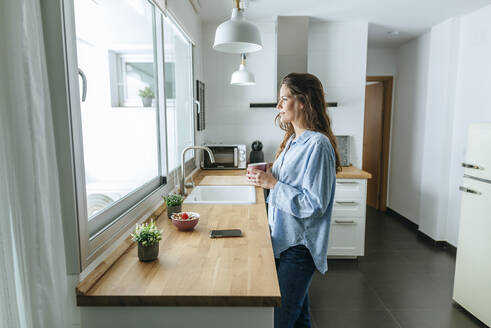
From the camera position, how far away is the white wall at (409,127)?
4.28 m

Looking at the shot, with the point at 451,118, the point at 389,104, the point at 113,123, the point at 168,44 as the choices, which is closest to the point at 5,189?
the point at 113,123

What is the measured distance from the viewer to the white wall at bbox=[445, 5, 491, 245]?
321 centimetres

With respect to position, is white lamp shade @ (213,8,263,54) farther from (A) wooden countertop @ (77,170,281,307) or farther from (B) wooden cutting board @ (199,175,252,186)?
(B) wooden cutting board @ (199,175,252,186)

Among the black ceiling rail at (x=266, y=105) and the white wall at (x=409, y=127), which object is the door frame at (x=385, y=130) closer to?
the white wall at (x=409, y=127)

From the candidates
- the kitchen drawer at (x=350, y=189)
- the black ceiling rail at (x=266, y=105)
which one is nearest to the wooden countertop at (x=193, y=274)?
the kitchen drawer at (x=350, y=189)

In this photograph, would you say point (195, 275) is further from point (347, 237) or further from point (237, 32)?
point (347, 237)

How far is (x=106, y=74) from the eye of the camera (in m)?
2.15

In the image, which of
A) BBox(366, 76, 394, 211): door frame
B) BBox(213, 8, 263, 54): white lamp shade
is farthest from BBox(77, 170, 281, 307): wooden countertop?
BBox(366, 76, 394, 211): door frame

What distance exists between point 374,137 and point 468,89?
197 centimetres

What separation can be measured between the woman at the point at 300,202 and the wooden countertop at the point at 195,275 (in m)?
0.13

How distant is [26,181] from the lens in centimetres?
79

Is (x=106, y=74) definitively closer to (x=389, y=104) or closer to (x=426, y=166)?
(x=426, y=166)

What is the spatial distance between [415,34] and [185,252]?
4222 millimetres

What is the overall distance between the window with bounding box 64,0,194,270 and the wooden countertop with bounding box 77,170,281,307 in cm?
15
